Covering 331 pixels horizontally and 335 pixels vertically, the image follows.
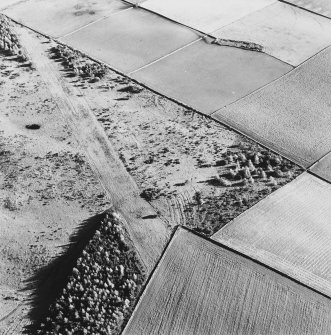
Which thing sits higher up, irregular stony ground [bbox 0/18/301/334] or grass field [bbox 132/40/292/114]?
grass field [bbox 132/40/292/114]

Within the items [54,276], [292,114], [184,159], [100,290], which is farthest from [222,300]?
[292,114]

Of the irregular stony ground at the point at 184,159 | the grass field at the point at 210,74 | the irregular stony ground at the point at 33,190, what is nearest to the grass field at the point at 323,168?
the irregular stony ground at the point at 184,159

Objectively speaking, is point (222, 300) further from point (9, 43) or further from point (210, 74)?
point (9, 43)

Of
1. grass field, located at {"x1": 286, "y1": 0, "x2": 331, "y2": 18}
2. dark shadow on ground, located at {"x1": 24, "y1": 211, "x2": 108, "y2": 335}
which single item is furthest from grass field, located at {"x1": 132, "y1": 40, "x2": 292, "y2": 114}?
dark shadow on ground, located at {"x1": 24, "y1": 211, "x2": 108, "y2": 335}

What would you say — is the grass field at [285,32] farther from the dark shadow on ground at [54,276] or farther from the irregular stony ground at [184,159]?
the dark shadow on ground at [54,276]

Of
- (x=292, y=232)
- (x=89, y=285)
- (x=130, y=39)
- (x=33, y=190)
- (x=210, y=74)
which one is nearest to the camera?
(x=89, y=285)

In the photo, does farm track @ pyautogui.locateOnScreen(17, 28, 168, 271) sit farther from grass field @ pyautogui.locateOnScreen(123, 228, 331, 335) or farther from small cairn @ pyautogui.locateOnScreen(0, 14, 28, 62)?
grass field @ pyautogui.locateOnScreen(123, 228, 331, 335)

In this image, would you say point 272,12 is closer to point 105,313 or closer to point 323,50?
point 323,50
